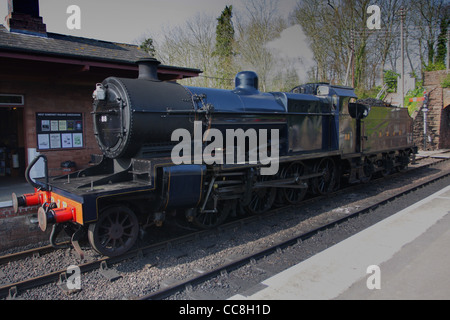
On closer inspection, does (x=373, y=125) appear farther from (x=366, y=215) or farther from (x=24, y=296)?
(x=24, y=296)

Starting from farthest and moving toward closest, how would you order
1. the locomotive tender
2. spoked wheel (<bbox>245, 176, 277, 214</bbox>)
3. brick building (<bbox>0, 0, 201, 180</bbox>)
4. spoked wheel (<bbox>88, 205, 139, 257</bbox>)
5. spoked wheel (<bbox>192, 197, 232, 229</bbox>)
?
brick building (<bbox>0, 0, 201, 180</bbox>) < spoked wheel (<bbox>245, 176, 277, 214</bbox>) < spoked wheel (<bbox>192, 197, 232, 229</bbox>) < the locomotive tender < spoked wheel (<bbox>88, 205, 139, 257</bbox>)

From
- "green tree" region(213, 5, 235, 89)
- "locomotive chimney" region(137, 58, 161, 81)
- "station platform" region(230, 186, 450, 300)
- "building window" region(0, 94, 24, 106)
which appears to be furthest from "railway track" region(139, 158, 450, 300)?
"green tree" region(213, 5, 235, 89)

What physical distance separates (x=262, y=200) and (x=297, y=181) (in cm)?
96

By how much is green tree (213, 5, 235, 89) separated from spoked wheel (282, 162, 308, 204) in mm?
16082

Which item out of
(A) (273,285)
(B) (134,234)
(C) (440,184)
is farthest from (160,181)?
(C) (440,184)

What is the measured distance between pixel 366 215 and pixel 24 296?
6742 millimetres

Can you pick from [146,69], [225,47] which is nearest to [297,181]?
[146,69]

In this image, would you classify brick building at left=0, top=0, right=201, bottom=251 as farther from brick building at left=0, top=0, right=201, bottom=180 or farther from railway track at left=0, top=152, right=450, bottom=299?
railway track at left=0, top=152, right=450, bottom=299

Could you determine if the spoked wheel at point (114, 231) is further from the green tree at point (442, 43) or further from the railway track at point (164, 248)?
the green tree at point (442, 43)

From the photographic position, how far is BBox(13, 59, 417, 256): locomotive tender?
5.00 m

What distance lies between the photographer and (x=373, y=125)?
10.5 m

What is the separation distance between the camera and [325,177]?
30.1ft

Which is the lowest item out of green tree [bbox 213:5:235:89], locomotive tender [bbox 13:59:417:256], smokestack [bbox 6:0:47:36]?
locomotive tender [bbox 13:59:417:256]

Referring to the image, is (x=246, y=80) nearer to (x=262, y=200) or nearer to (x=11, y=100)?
(x=262, y=200)
